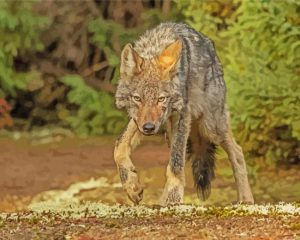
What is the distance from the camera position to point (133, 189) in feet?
31.4

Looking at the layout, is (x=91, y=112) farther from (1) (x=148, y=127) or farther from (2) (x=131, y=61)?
(1) (x=148, y=127)

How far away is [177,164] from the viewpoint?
9664 mm

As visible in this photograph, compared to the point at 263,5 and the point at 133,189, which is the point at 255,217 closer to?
the point at 133,189

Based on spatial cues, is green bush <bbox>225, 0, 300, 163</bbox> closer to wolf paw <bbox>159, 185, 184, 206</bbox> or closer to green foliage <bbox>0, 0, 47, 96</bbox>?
wolf paw <bbox>159, 185, 184, 206</bbox>

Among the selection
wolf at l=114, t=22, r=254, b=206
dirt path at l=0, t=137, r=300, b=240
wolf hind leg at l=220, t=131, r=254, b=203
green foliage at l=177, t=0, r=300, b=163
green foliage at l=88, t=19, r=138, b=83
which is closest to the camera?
dirt path at l=0, t=137, r=300, b=240

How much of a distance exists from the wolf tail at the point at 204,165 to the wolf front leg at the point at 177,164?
1.04 meters

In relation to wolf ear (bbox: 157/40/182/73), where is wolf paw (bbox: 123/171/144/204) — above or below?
below

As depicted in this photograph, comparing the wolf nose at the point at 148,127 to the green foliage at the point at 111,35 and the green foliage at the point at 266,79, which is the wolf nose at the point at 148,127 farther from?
the green foliage at the point at 111,35

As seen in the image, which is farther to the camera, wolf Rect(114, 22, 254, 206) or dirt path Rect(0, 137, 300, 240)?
wolf Rect(114, 22, 254, 206)

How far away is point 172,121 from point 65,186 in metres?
4.71

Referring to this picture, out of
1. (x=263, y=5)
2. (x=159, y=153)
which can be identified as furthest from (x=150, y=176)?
(x=263, y=5)

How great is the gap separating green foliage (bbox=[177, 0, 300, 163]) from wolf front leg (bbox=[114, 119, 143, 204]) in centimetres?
352

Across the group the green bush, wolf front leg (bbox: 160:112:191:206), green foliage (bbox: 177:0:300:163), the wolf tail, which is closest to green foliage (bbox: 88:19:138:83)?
green foliage (bbox: 177:0:300:163)

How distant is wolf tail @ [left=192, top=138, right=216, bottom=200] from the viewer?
35.5ft
